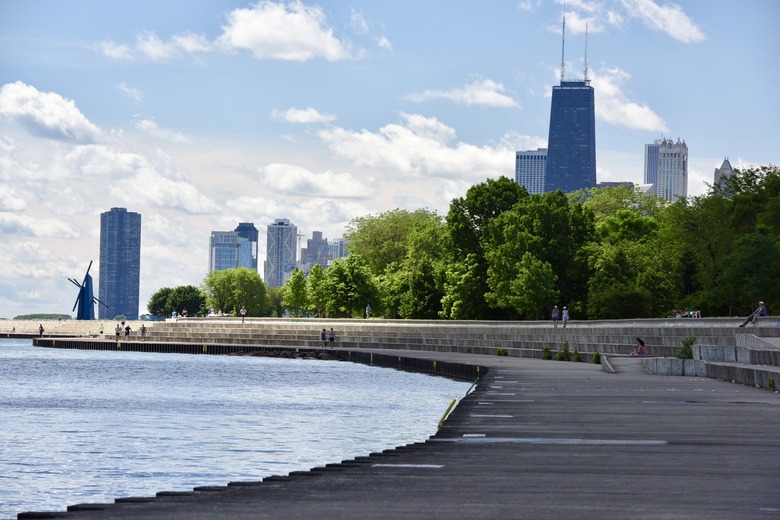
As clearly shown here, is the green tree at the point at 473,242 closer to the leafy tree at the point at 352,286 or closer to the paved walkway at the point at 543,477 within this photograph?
the leafy tree at the point at 352,286

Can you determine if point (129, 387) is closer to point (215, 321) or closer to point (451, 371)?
point (451, 371)

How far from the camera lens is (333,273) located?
460 ft

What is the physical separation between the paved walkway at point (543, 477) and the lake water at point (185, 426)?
697cm

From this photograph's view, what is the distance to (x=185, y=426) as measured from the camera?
125 feet

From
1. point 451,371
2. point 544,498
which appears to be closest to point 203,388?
point 451,371

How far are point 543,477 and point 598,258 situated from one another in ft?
279

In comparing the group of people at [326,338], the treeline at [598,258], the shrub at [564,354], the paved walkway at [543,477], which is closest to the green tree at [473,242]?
the treeline at [598,258]

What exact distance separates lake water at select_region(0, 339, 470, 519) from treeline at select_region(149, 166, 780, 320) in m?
22.2

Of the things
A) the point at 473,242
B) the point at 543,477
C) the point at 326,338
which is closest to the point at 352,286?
the point at 326,338

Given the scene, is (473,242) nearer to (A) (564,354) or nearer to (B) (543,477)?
(A) (564,354)

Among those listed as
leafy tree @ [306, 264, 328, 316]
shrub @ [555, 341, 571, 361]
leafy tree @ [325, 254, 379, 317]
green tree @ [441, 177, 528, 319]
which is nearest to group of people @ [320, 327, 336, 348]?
green tree @ [441, 177, 528, 319]

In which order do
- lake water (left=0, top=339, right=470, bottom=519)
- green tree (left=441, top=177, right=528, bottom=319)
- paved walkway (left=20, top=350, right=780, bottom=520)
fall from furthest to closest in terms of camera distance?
1. green tree (left=441, top=177, right=528, bottom=319)
2. lake water (left=0, top=339, right=470, bottom=519)
3. paved walkway (left=20, top=350, right=780, bottom=520)

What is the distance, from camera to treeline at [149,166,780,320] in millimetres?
82125

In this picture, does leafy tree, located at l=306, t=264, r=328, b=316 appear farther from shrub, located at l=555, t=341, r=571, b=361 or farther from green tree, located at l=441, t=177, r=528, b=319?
shrub, located at l=555, t=341, r=571, b=361
